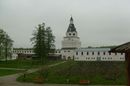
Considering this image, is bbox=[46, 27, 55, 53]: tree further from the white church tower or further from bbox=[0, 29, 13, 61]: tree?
the white church tower

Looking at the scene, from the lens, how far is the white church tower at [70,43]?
120150 mm

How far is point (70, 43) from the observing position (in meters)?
122

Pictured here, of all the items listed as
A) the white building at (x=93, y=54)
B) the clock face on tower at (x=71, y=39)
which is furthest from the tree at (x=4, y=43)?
the clock face on tower at (x=71, y=39)

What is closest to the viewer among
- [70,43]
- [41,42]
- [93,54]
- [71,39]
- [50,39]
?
[41,42]

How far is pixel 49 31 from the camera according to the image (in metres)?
87.8

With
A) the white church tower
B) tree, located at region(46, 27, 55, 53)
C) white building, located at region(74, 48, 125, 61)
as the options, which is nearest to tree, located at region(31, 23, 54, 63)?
tree, located at region(46, 27, 55, 53)

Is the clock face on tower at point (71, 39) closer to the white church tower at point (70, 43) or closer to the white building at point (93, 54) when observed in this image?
the white church tower at point (70, 43)

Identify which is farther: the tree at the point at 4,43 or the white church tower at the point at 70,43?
the white church tower at the point at 70,43

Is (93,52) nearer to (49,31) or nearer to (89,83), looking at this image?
(49,31)

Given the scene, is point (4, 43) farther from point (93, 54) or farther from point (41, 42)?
point (93, 54)

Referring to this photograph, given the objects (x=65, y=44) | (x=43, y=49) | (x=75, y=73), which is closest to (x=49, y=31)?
(x=43, y=49)

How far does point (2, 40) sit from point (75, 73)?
3848 cm

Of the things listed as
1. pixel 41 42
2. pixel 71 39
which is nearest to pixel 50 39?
pixel 41 42

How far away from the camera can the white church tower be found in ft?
394
